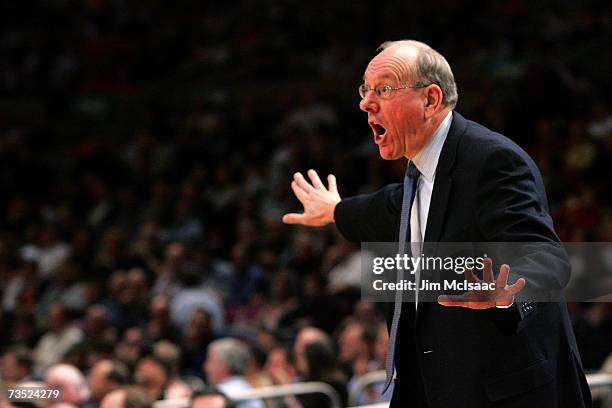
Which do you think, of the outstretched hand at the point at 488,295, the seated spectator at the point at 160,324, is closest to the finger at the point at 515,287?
the outstretched hand at the point at 488,295

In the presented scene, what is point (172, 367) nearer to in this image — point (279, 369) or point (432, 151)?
point (279, 369)

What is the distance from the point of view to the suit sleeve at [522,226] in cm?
212

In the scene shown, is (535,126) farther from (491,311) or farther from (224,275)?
(491,311)

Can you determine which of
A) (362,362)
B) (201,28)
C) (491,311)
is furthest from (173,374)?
(201,28)

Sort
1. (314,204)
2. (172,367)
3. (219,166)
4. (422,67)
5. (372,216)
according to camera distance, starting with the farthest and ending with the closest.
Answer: (219,166), (172,367), (314,204), (372,216), (422,67)

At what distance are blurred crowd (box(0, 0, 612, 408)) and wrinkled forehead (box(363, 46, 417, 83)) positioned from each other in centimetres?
186

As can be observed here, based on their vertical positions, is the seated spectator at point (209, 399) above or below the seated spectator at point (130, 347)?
below

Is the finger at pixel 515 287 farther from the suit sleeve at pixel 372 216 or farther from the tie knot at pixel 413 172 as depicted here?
the suit sleeve at pixel 372 216

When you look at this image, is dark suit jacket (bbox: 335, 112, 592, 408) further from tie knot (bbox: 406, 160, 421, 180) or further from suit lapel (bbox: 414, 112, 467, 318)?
tie knot (bbox: 406, 160, 421, 180)

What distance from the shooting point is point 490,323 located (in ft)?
7.48

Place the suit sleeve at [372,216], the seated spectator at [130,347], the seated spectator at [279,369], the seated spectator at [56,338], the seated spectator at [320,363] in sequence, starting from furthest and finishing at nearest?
1. the seated spectator at [56,338]
2. the seated spectator at [130,347]
3. the seated spectator at [279,369]
4. the seated spectator at [320,363]
5. the suit sleeve at [372,216]

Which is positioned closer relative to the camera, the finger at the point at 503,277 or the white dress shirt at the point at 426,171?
the finger at the point at 503,277

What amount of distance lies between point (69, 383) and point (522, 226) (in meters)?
3.45

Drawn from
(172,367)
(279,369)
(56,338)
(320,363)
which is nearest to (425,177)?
(320,363)
